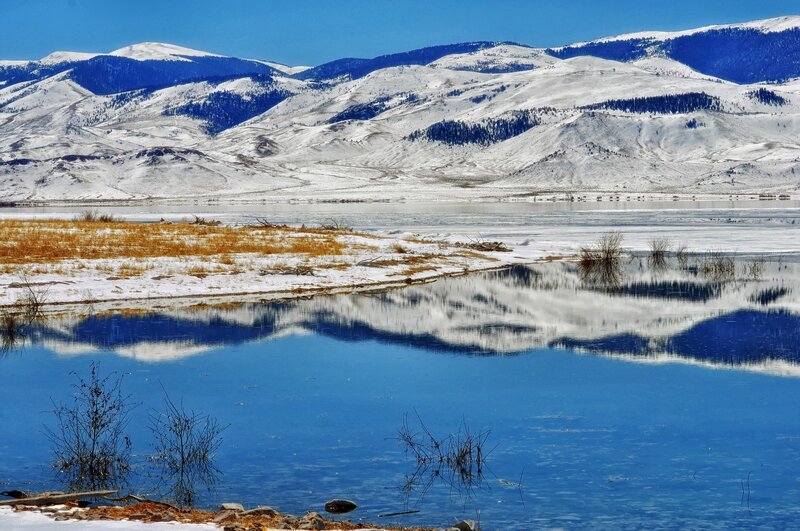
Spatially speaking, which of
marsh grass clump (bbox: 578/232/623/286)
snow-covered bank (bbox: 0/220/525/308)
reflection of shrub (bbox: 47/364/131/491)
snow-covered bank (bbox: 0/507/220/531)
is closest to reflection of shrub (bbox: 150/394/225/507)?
reflection of shrub (bbox: 47/364/131/491)

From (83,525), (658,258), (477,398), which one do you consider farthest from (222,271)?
(83,525)

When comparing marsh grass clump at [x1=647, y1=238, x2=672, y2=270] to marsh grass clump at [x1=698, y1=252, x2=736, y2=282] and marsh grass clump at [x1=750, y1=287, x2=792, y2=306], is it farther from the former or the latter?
marsh grass clump at [x1=750, y1=287, x2=792, y2=306]

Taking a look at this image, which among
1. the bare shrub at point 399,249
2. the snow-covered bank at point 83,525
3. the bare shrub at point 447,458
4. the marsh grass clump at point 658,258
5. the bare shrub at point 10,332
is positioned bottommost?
the bare shrub at point 447,458

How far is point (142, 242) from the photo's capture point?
49.3 meters

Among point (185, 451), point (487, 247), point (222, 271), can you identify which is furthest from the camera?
point (487, 247)

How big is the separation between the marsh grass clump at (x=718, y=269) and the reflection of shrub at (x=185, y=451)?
94.1ft

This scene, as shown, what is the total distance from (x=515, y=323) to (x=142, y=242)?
25979mm

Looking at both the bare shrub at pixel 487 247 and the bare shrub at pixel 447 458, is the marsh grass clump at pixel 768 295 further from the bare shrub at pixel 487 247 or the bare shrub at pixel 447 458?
the bare shrub at pixel 447 458

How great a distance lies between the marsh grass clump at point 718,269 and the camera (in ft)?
135

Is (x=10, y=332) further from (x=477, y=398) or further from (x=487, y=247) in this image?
(x=487, y=247)

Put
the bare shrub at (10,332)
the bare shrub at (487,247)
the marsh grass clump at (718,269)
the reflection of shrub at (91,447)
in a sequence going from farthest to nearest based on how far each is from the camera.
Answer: the bare shrub at (487,247)
the marsh grass clump at (718,269)
the bare shrub at (10,332)
the reflection of shrub at (91,447)

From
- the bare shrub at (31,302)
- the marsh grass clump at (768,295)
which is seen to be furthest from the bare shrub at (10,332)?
the marsh grass clump at (768,295)

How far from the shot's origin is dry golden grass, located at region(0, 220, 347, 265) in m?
42.9

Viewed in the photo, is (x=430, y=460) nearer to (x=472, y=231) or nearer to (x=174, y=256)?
(x=174, y=256)
